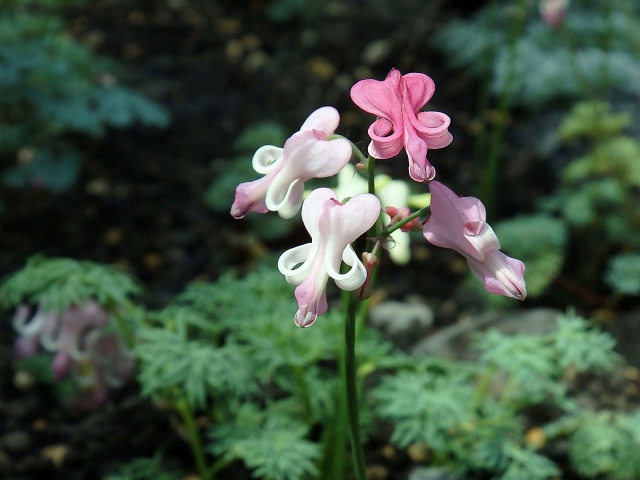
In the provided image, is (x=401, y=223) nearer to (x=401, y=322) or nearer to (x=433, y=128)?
(x=433, y=128)

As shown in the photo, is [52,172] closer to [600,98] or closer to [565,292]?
[565,292]

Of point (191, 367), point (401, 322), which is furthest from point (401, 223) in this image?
point (401, 322)

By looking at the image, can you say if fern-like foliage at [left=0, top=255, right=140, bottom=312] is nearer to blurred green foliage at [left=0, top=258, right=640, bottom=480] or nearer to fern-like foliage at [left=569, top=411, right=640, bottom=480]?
blurred green foliage at [left=0, top=258, right=640, bottom=480]

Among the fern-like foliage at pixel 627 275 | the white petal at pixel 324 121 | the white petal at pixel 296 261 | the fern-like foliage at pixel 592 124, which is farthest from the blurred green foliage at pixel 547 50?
the white petal at pixel 296 261

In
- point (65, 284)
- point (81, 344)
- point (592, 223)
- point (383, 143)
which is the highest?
point (592, 223)

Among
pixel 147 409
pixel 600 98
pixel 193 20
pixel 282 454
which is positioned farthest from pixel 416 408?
pixel 193 20

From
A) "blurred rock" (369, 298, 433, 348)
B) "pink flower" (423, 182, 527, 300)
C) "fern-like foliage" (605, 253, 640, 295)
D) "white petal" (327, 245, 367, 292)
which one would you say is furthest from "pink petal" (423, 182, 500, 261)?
"fern-like foliage" (605, 253, 640, 295)

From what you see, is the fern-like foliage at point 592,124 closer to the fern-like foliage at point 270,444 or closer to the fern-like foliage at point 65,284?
the fern-like foliage at point 270,444
